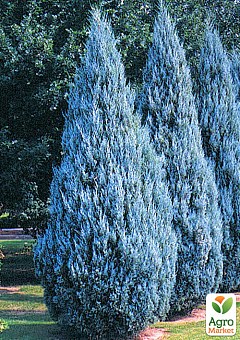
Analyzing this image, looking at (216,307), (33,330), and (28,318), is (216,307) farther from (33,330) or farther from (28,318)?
(28,318)

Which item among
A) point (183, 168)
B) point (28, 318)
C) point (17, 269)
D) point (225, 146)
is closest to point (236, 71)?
point (225, 146)

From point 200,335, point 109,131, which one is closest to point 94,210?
point 109,131

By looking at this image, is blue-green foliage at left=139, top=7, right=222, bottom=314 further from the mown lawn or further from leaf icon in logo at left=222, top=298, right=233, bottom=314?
the mown lawn

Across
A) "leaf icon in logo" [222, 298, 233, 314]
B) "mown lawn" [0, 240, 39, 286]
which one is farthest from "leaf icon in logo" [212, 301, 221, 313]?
"mown lawn" [0, 240, 39, 286]

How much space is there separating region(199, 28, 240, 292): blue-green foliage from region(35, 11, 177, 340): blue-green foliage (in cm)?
271

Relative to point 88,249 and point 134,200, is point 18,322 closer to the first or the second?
point 88,249

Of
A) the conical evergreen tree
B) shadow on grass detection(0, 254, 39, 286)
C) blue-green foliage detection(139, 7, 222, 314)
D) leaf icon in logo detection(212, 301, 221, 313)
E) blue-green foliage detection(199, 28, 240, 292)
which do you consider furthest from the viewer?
shadow on grass detection(0, 254, 39, 286)

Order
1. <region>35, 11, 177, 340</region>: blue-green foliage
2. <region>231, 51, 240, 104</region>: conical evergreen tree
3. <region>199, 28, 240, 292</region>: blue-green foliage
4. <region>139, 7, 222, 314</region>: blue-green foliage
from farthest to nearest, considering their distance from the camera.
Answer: <region>231, 51, 240, 104</region>: conical evergreen tree
<region>199, 28, 240, 292</region>: blue-green foliage
<region>139, 7, 222, 314</region>: blue-green foliage
<region>35, 11, 177, 340</region>: blue-green foliage

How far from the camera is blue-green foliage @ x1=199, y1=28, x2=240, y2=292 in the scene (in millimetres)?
9383

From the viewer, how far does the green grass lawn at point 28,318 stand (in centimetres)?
700

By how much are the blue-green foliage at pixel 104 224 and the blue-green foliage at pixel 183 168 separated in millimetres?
Result: 1027

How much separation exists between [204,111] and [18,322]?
16.1 feet

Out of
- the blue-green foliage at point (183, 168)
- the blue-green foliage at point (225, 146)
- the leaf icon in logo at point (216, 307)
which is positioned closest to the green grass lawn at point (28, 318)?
the leaf icon in logo at point (216, 307)

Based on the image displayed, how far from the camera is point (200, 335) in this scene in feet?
22.7
